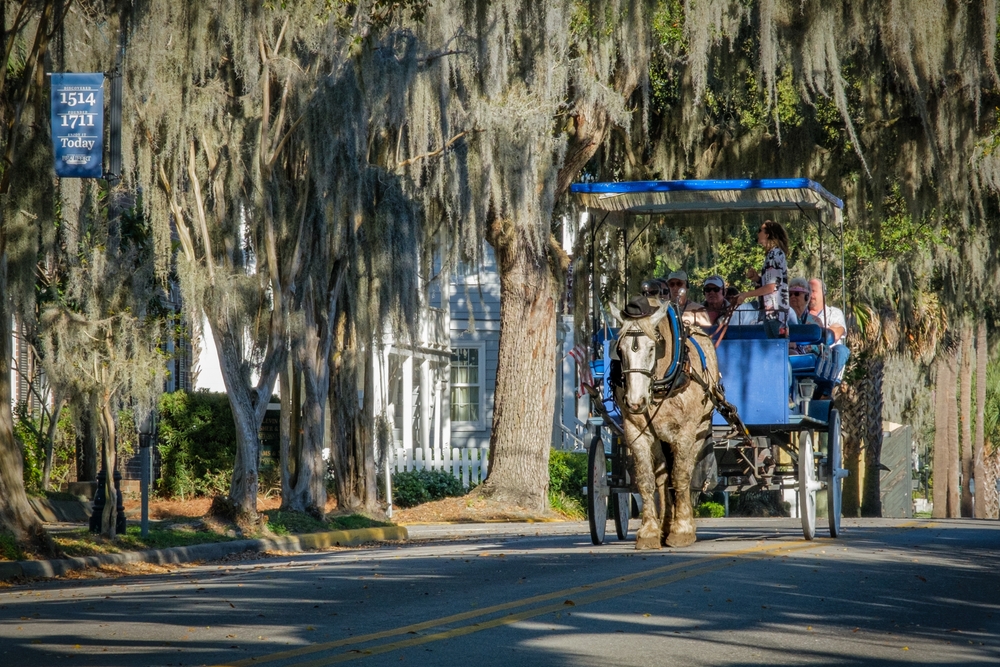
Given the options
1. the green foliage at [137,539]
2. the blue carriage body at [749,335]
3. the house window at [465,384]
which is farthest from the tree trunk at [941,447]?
the green foliage at [137,539]

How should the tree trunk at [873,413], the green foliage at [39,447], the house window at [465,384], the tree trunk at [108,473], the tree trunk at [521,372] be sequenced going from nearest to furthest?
the tree trunk at [108,473]
the green foliage at [39,447]
the tree trunk at [521,372]
the tree trunk at [873,413]
the house window at [465,384]

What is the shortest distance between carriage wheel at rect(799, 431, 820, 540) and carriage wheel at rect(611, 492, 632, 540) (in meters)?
1.81

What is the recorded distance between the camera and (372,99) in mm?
16281

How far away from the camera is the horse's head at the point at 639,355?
36.9ft

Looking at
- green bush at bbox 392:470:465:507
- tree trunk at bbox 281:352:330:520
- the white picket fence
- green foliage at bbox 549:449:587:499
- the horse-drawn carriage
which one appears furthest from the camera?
the white picket fence

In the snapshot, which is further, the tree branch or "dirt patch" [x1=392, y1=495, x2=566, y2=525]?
"dirt patch" [x1=392, y1=495, x2=566, y2=525]

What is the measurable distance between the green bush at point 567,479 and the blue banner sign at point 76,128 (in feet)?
46.7

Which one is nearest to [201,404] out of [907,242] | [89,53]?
[89,53]

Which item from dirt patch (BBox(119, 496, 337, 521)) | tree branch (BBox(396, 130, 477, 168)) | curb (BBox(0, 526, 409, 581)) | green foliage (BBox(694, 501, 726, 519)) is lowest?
green foliage (BBox(694, 501, 726, 519))

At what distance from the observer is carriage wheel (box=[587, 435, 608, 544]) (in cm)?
1301

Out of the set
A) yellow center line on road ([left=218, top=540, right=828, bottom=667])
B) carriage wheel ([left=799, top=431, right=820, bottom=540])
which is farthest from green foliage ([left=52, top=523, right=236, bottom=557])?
carriage wheel ([left=799, top=431, right=820, bottom=540])

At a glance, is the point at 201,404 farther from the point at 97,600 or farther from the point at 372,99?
the point at 97,600

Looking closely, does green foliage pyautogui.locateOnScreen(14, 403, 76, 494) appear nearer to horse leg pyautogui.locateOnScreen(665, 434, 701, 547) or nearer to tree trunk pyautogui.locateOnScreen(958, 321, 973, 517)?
horse leg pyautogui.locateOnScreen(665, 434, 701, 547)

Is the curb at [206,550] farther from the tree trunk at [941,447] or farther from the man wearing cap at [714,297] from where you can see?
the tree trunk at [941,447]
